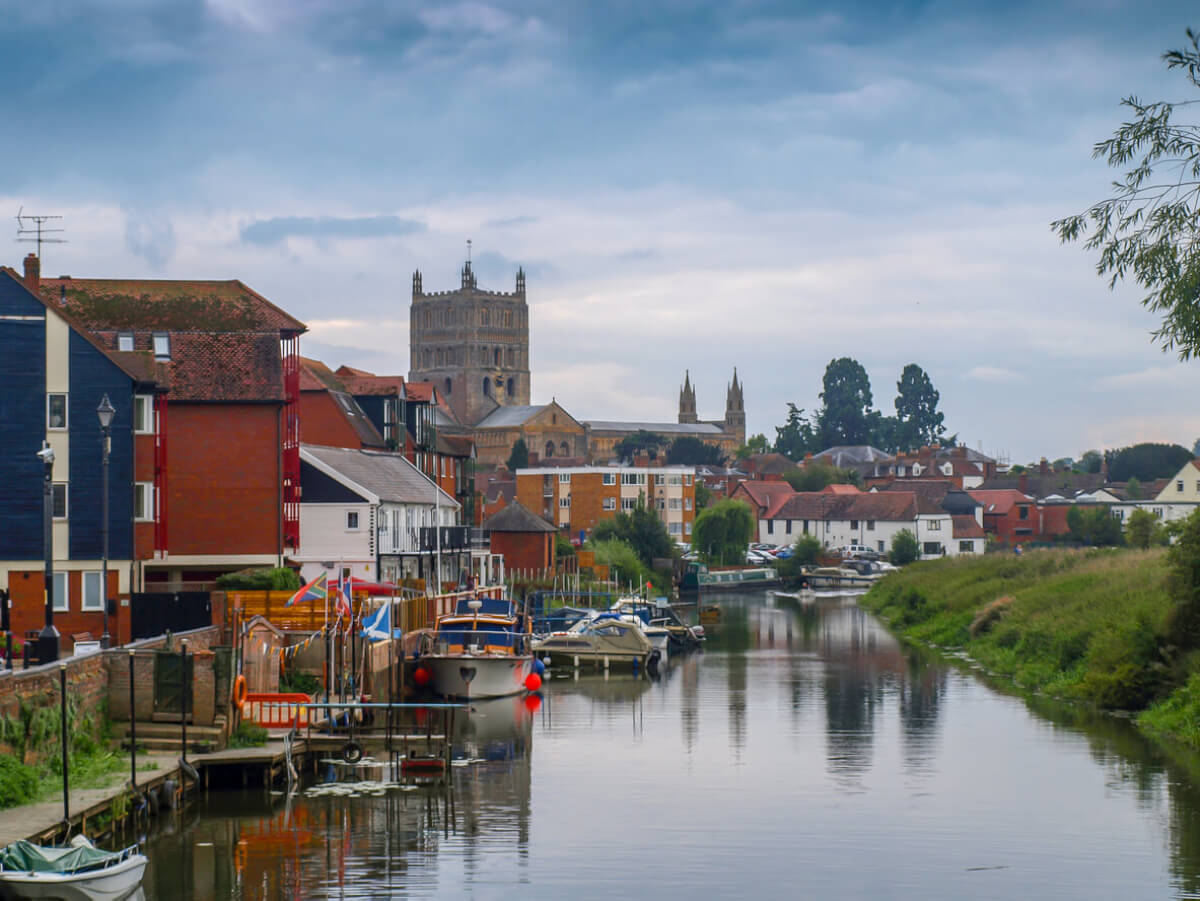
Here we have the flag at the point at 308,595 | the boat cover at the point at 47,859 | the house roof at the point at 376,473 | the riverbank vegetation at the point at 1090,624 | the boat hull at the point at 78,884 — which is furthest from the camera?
the house roof at the point at 376,473

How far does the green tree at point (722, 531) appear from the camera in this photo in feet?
423

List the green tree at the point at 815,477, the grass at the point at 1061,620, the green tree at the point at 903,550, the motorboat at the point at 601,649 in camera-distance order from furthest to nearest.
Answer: the green tree at the point at 815,477
the green tree at the point at 903,550
the motorboat at the point at 601,649
the grass at the point at 1061,620

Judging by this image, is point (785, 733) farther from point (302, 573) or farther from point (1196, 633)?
point (302, 573)

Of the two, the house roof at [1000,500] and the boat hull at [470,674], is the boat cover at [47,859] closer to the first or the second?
the boat hull at [470,674]

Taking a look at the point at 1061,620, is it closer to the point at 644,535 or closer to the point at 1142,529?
the point at 1142,529

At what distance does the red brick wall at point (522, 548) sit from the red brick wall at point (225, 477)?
36947 millimetres

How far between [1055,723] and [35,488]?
29533mm

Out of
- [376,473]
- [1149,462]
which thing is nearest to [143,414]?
[376,473]

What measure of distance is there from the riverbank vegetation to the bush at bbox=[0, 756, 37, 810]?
1029 inches

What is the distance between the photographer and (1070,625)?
53188mm

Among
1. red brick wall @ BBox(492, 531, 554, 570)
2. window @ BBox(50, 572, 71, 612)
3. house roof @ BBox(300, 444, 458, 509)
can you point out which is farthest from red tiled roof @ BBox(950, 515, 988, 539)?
window @ BBox(50, 572, 71, 612)

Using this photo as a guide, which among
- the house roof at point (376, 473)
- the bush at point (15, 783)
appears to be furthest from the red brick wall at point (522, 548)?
the bush at point (15, 783)

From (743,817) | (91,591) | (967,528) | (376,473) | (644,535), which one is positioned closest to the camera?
(743,817)

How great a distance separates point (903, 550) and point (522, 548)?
53828 mm
